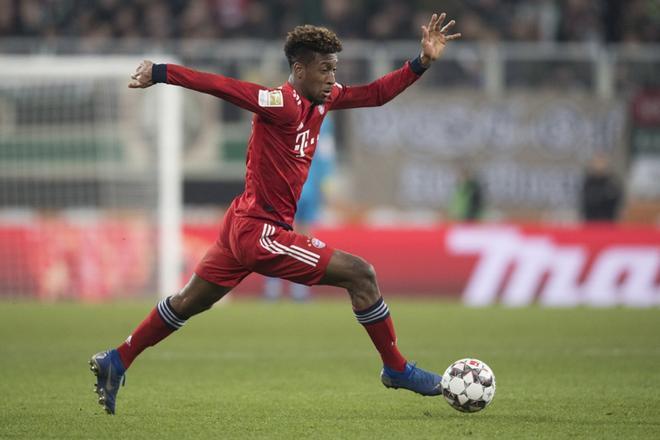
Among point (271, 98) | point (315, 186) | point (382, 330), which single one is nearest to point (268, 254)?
point (382, 330)

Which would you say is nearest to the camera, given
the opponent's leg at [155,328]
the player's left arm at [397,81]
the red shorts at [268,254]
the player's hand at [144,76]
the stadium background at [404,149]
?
Result: the player's hand at [144,76]

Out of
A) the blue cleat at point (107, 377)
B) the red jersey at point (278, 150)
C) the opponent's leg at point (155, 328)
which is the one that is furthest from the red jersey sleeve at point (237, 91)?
the blue cleat at point (107, 377)

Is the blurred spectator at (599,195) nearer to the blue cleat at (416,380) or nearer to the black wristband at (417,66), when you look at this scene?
the black wristband at (417,66)

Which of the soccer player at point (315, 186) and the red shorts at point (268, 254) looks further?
the soccer player at point (315, 186)

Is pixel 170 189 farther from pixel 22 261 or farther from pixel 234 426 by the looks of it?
pixel 234 426

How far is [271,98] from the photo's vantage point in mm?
6953

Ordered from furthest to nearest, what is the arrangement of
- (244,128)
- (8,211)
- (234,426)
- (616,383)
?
(244,128)
(8,211)
(616,383)
(234,426)

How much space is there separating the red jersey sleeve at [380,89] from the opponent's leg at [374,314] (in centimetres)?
101

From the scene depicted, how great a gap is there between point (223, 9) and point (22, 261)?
6.18m

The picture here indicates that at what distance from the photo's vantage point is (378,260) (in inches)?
671

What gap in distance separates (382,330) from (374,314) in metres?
0.11

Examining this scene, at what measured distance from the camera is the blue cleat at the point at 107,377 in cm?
723

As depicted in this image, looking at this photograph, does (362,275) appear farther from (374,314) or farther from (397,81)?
(397,81)

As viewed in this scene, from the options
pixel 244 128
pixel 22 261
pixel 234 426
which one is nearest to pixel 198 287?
pixel 234 426
